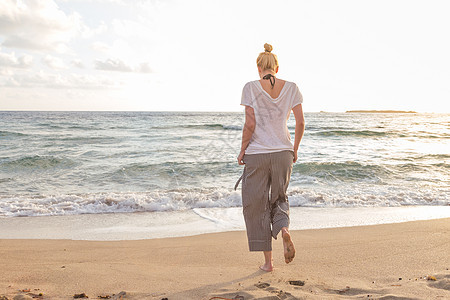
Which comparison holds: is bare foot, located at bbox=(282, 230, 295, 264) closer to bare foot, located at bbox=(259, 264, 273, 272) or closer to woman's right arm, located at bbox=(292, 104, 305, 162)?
bare foot, located at bbox=(259, 264, 273, 272)

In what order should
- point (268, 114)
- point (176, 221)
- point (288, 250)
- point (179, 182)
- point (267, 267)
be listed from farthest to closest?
point (179, 182)
point (176, 221)
point (267, 267)
point (268, 114)
point (288, 250)

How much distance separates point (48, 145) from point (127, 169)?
24.9 ft

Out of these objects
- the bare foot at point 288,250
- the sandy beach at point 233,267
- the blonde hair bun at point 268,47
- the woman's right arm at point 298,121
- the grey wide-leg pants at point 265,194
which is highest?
the blonde hair bun at point 268,47

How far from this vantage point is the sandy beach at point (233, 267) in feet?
7.98

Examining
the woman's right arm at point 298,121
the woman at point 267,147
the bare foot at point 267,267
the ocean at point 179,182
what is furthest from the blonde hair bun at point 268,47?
the ocean at point 179,182

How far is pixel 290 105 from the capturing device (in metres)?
2.76

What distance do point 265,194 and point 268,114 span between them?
0.64m

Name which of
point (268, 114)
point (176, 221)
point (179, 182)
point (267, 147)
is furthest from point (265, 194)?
point (179, 182)

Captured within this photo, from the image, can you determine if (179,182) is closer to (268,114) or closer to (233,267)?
(233,267)

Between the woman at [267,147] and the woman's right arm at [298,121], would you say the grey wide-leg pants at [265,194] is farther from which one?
the woman's right arm at [298,121]

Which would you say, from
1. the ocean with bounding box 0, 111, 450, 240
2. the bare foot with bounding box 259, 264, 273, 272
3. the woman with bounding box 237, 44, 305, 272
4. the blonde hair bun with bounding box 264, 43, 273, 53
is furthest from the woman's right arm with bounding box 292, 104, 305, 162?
the ocean with bounding box 0, 111, 450, 240

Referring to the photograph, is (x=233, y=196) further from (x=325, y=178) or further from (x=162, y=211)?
(x=325, y=178)

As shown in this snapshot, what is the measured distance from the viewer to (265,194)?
2773mm

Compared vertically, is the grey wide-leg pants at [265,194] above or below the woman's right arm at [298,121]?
below
